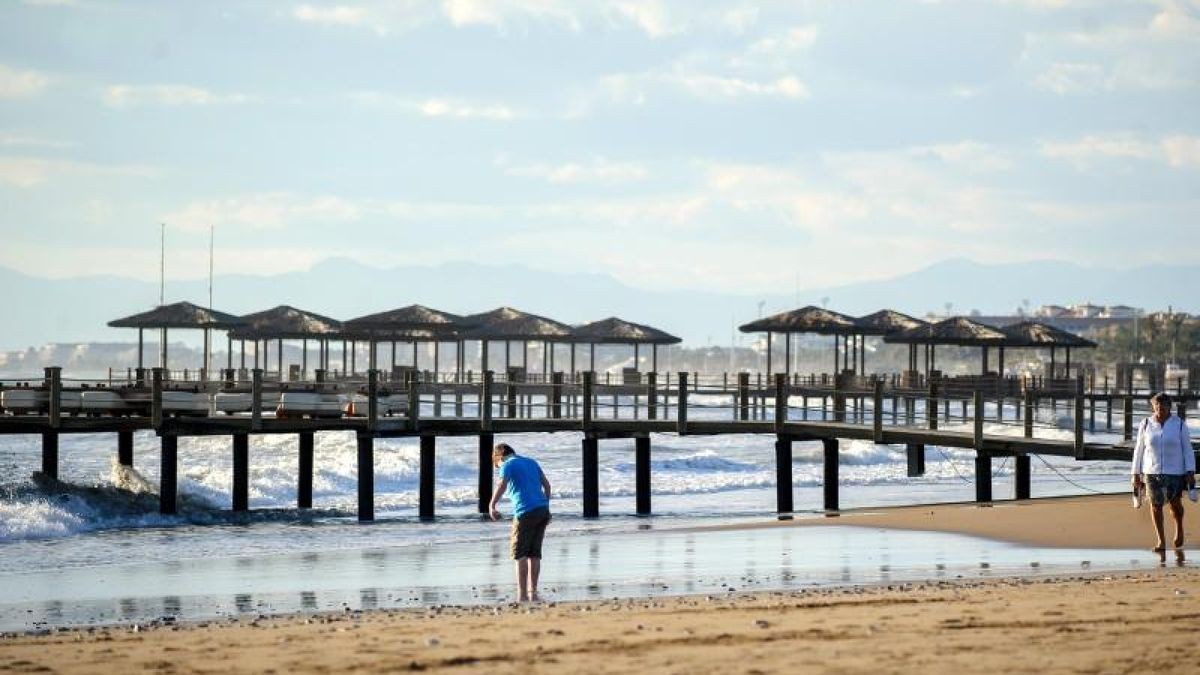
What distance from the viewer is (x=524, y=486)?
56.5 ft

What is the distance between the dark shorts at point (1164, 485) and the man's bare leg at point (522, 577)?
6927mm

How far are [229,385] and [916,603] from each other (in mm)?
25769

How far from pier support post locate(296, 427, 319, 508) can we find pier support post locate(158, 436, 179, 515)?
3674 millimetres

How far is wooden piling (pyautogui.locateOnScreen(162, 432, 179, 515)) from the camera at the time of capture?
113ft

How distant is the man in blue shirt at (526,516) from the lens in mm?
17141

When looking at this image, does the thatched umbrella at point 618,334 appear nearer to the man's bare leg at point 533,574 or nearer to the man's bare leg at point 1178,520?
the man's bare leg at point 1178,520

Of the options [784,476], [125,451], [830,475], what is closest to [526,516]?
[784,476]

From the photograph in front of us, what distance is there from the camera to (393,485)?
53.5m

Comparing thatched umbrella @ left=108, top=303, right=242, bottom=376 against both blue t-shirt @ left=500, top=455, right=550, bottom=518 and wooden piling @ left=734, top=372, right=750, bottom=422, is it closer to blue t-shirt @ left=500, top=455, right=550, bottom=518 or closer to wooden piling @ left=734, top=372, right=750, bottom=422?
wooden piling @ left=734, top=372, right=750, bottom=422


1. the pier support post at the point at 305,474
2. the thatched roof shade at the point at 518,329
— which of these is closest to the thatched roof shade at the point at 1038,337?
the thatched roof shade at the point at 518,329

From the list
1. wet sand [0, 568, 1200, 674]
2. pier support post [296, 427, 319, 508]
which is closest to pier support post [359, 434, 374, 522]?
pier support post [296, 427, 319, 508]

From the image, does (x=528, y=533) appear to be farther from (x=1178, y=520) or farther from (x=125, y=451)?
(x=125, y=451)

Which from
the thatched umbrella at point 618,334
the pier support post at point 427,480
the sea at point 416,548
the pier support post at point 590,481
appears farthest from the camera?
the thatched umbrella at point 618,334

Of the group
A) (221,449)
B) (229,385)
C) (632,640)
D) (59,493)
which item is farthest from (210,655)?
(221,449)
